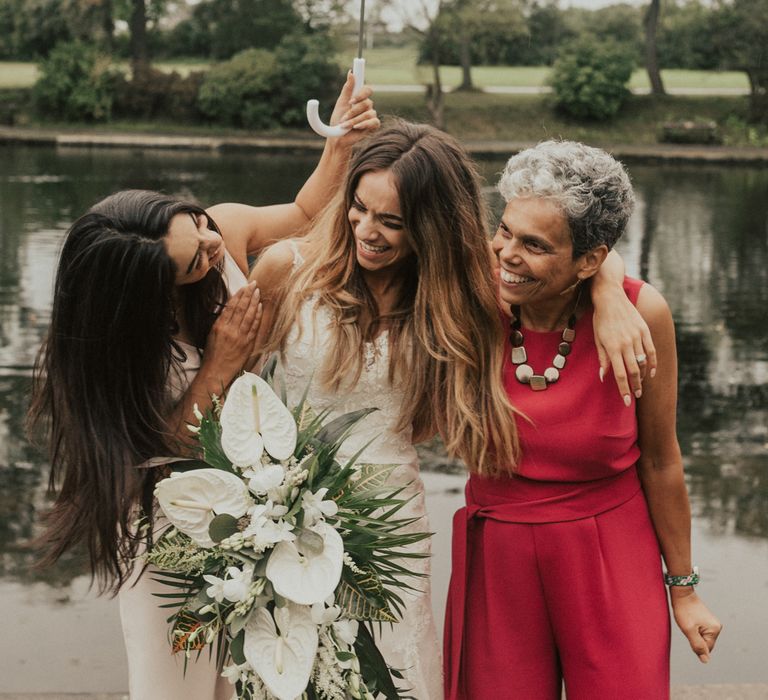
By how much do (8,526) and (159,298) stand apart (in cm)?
344

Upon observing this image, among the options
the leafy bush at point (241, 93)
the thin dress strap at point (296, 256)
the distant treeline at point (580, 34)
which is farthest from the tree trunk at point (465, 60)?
the thin dress strap at point (296, 256)

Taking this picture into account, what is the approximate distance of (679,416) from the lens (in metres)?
7.96

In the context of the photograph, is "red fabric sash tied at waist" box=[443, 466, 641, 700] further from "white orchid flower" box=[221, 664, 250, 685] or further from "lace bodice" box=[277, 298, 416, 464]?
"white orchid flower" box=[221, 664, 250, 685]

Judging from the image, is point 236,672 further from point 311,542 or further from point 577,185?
point 577,185

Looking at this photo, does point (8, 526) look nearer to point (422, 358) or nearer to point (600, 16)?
point (422, 358)

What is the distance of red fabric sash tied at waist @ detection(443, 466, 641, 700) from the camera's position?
281cm

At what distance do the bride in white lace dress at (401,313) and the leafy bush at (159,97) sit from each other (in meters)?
28.9

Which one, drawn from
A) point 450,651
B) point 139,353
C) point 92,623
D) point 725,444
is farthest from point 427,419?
point 725,444

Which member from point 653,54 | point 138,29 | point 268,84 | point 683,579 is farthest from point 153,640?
point 138,29

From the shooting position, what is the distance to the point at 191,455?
104 inches

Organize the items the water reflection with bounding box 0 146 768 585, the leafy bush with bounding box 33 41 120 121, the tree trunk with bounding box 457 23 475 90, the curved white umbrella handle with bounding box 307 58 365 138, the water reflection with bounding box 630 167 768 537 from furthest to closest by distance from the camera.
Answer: the tree trunk with bounding box 457 23 475 90 → the leafy bush with bounding box 33 41 120 121 → the water reflection with bounding box 630 167 768 537 → the water reflection with bounding box 0 146 768 585 → the curved white umbrella handle with bounding box 307 58 365 138

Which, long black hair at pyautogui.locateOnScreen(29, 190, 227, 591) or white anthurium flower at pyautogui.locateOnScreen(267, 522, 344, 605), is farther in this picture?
long black hair at pyautogui.locateOnScreen(29, 190, 227, 591)

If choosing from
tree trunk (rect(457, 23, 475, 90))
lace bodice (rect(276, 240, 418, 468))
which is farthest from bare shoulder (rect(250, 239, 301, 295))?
tree trunk (rect(457, 23, 475, 90))

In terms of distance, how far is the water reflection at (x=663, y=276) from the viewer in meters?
6.48
